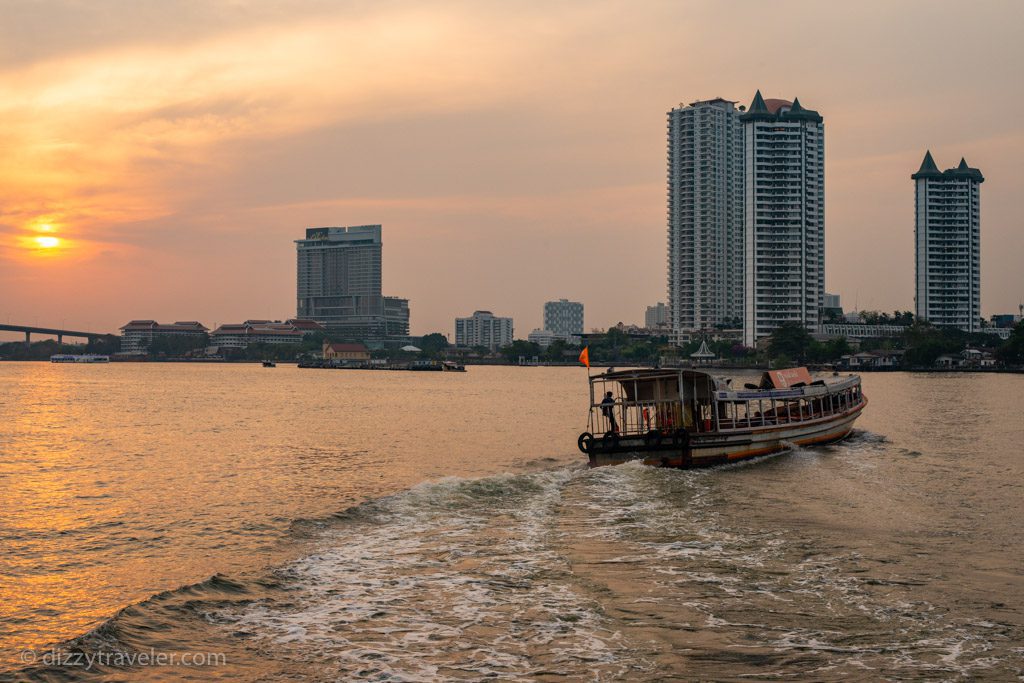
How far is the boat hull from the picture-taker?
31688mm

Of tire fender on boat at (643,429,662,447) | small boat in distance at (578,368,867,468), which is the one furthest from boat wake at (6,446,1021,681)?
small boat in distance at (578,368,867,468)

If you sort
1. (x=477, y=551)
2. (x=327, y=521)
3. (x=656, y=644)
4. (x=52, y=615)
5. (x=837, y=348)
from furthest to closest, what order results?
(x=837, y=348)
(x=327, y=521)
(x=477, y=551)
(x=52, y=615)
(x=656, y=644)

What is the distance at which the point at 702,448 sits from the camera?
106ft

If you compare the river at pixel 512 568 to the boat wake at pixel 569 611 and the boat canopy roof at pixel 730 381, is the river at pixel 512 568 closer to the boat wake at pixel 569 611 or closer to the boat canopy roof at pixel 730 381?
the boat wake at pixel 569 611

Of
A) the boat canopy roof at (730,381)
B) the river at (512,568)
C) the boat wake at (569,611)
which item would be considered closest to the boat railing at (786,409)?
the boat canopy roof at (730,381)

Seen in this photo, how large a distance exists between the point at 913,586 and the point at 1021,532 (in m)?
6.61

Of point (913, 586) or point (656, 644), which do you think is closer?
point (656, 644)

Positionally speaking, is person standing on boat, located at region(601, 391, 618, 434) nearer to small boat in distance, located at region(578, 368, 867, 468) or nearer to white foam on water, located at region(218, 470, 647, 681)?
small boat in distance, located at region(578, 368, 867, 468)

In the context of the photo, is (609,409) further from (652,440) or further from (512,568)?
(512,568)

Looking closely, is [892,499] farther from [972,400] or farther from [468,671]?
[972,400]

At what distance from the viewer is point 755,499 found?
2519cm

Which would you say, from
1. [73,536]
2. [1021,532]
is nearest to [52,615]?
[73,536]

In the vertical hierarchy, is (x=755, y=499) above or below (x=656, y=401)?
below

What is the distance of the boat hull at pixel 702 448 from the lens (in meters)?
31.7
